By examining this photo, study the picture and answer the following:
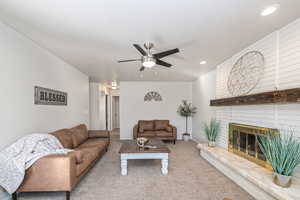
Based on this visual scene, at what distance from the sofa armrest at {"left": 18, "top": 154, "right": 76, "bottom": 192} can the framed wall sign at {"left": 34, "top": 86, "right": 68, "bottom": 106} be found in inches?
51.7

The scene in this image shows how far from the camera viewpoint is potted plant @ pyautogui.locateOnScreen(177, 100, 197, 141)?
6439 millimetres

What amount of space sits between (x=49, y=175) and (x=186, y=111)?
17.1 feet

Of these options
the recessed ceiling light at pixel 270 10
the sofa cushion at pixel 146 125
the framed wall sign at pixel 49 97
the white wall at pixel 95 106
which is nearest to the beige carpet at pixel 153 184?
the framed wall sign at pixel 49 97

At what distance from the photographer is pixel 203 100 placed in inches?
223

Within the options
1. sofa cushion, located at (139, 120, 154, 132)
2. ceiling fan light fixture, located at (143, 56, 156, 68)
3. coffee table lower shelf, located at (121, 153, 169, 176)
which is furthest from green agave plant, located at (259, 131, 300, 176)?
sofa cushion, located at (139, 120, 154, 132)

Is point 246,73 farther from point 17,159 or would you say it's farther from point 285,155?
point 17,159

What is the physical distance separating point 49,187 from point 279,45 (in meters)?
4.02

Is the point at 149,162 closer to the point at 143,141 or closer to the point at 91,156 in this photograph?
the point at 143,141

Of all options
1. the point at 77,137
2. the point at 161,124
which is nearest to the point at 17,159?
the point at 77,137

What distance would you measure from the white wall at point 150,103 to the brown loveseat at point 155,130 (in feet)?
1.70

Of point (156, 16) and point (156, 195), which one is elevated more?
point (156, 16)

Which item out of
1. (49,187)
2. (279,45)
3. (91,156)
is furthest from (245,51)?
(49,187)

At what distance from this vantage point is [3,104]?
7.27ft

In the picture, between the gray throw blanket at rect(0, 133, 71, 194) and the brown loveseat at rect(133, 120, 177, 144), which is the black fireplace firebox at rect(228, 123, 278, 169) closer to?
the brown loveseat at rect(133, 120, 177, 144)
